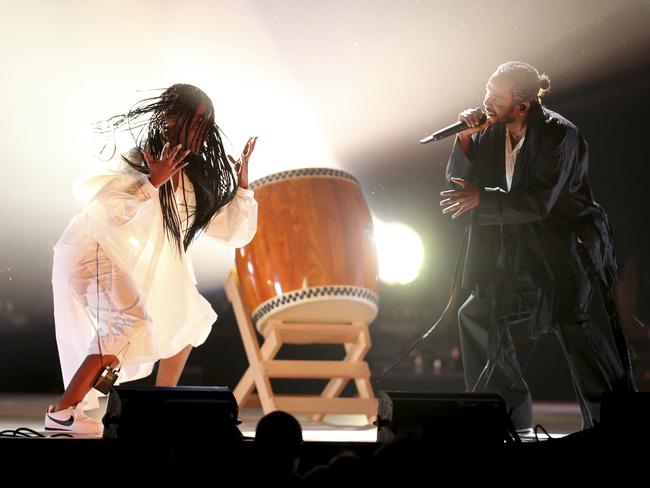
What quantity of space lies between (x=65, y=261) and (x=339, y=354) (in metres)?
2.46

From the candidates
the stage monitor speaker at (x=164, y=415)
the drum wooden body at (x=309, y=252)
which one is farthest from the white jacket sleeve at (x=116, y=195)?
the drum wooden body at (x=309, y=252)

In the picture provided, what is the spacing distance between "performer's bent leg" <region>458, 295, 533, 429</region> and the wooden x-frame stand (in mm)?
513

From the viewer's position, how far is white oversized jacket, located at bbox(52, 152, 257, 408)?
8.29ft

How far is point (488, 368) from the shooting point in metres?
2.88

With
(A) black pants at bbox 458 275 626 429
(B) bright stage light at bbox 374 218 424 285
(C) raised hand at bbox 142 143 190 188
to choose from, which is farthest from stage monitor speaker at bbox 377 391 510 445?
(B) bright stage light at bbox 374 218 424 285

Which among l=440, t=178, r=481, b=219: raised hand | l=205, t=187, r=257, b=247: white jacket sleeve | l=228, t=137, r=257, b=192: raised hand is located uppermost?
l=228, t=137, r=257, b=192: raised hand

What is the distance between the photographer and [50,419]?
2.32 m

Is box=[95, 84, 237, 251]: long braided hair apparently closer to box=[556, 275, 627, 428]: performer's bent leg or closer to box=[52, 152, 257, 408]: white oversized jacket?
box=[52, 152, 257, 408]: white oversized jacket

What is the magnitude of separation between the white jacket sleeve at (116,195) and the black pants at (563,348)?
1.22 m

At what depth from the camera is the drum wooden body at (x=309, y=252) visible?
3.30 metres

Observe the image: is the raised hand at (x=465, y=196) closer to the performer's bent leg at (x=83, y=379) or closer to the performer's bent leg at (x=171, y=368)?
the performer's bent leg at (x=171, y=368)

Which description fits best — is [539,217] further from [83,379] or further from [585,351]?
[83,379]

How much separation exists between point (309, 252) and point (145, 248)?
2.56ft

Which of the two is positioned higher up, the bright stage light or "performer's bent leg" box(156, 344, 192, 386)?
"performer's bent leg" box(156, 344, 192, 386)
